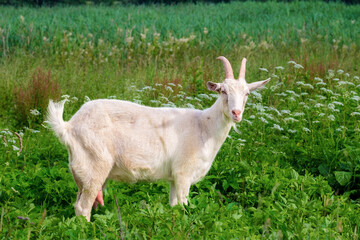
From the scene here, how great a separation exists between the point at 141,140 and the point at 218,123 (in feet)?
2.54

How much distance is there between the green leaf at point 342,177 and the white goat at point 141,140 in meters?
1.48

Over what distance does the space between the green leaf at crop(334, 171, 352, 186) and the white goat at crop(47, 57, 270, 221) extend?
58.1 inches

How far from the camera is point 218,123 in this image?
16.6ft

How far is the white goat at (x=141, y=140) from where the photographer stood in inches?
181

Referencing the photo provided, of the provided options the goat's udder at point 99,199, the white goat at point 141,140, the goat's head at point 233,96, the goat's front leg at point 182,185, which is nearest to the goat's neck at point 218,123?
the white goat at point 141,140

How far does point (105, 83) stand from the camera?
30.4 ft

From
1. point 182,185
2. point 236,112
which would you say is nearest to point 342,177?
point 236,112

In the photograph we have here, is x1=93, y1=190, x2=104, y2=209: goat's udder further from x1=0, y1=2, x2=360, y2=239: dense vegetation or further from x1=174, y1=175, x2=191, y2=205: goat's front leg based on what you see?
x1=174, y1=175, x2=191, y2=205: goat's front leg

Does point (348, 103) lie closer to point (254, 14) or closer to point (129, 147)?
point (129, 147)

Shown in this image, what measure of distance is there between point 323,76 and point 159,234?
6.48 meters

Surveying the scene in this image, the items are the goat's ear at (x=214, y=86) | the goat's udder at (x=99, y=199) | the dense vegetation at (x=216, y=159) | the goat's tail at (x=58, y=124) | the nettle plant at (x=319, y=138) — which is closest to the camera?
the dense vegetation at (x=216, y=159)

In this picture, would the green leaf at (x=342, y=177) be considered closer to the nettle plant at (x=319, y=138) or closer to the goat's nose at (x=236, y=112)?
the nettle plant at (x=319, y=138)

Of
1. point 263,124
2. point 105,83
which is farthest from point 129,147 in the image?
point 105,83

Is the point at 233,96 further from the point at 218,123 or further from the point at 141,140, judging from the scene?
the point at 141,140
